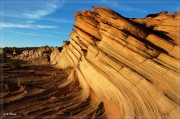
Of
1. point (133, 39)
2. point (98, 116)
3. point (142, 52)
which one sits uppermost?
point (133, 39)

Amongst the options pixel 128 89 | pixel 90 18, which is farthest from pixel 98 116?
pixel 90 18

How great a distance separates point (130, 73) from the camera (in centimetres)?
793

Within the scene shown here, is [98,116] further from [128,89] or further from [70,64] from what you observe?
[70,64]

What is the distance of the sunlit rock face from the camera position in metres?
6.78

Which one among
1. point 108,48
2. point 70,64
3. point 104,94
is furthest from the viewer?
point 70,64

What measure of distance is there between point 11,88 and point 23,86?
554 millimetres

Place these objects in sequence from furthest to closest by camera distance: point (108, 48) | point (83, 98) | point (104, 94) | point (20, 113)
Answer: point (108, 48)
point (83, 98)
point (104, 94)
point (20, 113)

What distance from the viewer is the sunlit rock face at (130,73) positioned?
6.78 meters

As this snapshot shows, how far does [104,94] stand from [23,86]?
4.15m

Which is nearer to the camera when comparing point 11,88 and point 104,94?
point 104,94

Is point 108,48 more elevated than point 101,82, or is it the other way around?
point 108,48

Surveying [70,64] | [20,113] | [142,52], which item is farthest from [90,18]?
[20,113]

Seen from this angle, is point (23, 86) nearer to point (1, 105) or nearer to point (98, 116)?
point (1, 105)

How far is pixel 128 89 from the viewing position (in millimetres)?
7633
